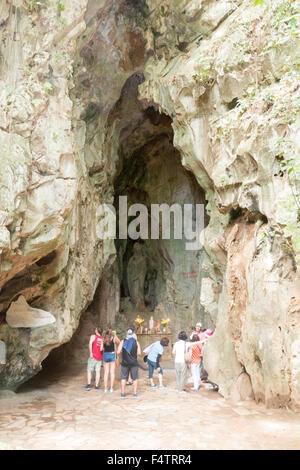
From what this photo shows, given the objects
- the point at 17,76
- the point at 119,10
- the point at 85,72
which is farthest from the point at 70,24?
the point at 119,10

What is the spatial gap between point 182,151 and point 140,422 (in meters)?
7.70

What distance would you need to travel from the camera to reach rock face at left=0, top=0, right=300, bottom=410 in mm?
7043

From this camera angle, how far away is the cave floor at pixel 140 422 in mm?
4996

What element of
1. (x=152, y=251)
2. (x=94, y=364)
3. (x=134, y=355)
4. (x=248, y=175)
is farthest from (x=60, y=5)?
(x=152, y=251)

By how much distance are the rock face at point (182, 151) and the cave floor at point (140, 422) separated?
30.5 inches

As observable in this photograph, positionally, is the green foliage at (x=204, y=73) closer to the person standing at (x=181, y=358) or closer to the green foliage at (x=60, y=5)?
the green foliage at (x=60, y=5)

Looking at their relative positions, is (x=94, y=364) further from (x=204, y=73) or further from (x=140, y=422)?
(x=204, y=73)

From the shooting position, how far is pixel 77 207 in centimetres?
1063

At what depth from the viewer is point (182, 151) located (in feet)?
37.6

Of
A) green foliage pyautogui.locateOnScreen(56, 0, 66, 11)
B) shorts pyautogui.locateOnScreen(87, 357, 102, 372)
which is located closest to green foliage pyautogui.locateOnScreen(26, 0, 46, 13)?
green foliage pyautogui.locateOnScreen(56, 0, 66, 11)

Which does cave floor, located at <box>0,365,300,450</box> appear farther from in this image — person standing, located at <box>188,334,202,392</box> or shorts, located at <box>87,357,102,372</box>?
shorts, located at <box>87,357,102,372</box>

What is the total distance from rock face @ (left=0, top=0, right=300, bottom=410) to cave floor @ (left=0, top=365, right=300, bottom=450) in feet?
2.54

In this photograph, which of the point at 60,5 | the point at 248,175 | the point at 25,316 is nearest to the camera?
the point at 248,175

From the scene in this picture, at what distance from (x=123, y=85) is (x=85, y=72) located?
2.06 m
